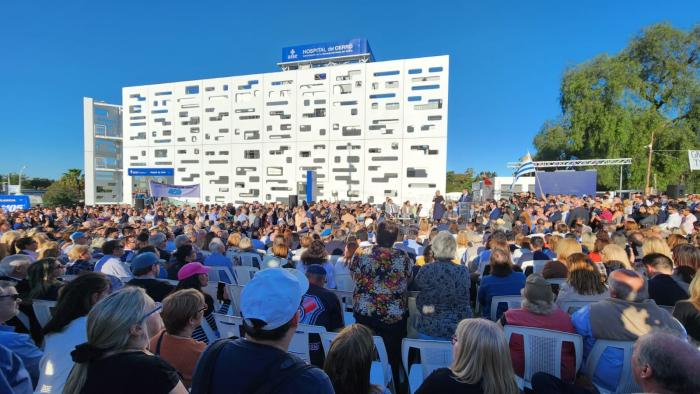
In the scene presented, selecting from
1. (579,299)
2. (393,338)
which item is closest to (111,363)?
(393,338)

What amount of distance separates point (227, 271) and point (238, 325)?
2626mm

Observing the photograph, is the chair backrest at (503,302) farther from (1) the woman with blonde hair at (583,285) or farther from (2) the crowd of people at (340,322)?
(1) the woman with blonde hair at (583,285)

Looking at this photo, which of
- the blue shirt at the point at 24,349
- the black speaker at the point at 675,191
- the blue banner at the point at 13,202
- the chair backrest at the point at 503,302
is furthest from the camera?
the blue banner at the point at 13,202

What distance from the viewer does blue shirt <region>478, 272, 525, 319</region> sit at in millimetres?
3807

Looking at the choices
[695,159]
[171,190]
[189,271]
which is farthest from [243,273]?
[695,159]

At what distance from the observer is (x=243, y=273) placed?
17.8 ft

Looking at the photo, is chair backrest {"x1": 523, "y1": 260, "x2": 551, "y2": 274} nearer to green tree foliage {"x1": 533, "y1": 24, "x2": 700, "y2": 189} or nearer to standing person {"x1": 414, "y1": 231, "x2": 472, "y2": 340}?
standing person {"x1": 414, "y1": 231, "x2": 472, "y2": 340}

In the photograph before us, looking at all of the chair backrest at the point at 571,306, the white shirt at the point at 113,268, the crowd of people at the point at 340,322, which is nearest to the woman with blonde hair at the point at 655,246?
the crowd of people at the point at 340,322

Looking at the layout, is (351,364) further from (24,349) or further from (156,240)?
(156,240)

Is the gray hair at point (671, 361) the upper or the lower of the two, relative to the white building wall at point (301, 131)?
lower

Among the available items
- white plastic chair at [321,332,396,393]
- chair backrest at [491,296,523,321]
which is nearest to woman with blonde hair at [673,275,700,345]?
chair backrest at [491,296,523,321]

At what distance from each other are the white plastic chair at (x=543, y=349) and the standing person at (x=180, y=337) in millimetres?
2137

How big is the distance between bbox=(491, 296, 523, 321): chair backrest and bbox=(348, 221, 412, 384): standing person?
1.14 meters

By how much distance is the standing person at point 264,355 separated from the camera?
1105mm
